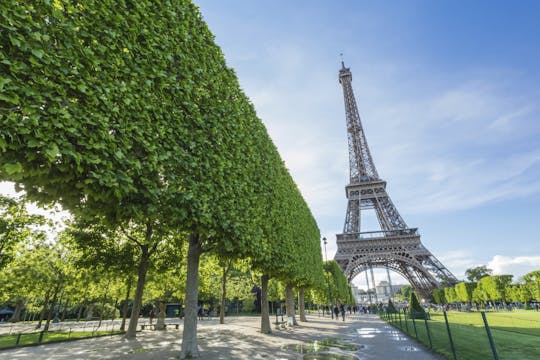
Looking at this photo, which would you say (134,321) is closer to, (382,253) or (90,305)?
(90,305)

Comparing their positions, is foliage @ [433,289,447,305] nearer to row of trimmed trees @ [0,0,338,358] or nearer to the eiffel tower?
the eiffel tower

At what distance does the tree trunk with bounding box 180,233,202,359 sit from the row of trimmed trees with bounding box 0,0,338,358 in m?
0.04

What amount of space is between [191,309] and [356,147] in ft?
195

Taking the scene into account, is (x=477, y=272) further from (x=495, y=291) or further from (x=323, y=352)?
(x=323, y=352)

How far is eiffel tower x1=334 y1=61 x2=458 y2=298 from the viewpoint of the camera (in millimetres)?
46625

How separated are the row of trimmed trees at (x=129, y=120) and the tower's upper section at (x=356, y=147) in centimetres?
5340

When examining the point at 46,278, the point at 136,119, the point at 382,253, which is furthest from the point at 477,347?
the point at 382,253

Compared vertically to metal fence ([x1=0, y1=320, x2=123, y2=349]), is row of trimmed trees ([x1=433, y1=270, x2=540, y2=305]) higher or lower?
higher

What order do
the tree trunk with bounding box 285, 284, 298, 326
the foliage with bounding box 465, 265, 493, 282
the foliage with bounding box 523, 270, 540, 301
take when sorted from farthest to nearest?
the foliage with bounding box 465, 265, 493, 282
the foliage with bounding box 523, 270, 540, 301
the tree trunk with bounding box 285, 284, 298, 326

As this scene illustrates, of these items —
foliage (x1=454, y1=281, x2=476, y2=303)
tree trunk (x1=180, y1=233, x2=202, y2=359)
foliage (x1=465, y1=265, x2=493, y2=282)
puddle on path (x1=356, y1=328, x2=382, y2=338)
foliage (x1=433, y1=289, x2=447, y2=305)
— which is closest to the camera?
tree trunk (x1=180, y1=233, x2=202, y2=359)

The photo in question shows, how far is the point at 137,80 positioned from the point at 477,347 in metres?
10.7

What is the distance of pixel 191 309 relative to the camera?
30.0 feet

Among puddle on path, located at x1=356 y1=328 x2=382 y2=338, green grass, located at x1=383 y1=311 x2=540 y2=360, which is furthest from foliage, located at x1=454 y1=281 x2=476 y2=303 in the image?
green grass, located at x1=383 y1=311 x2=540 y2=360

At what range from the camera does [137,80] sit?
5.28 m
